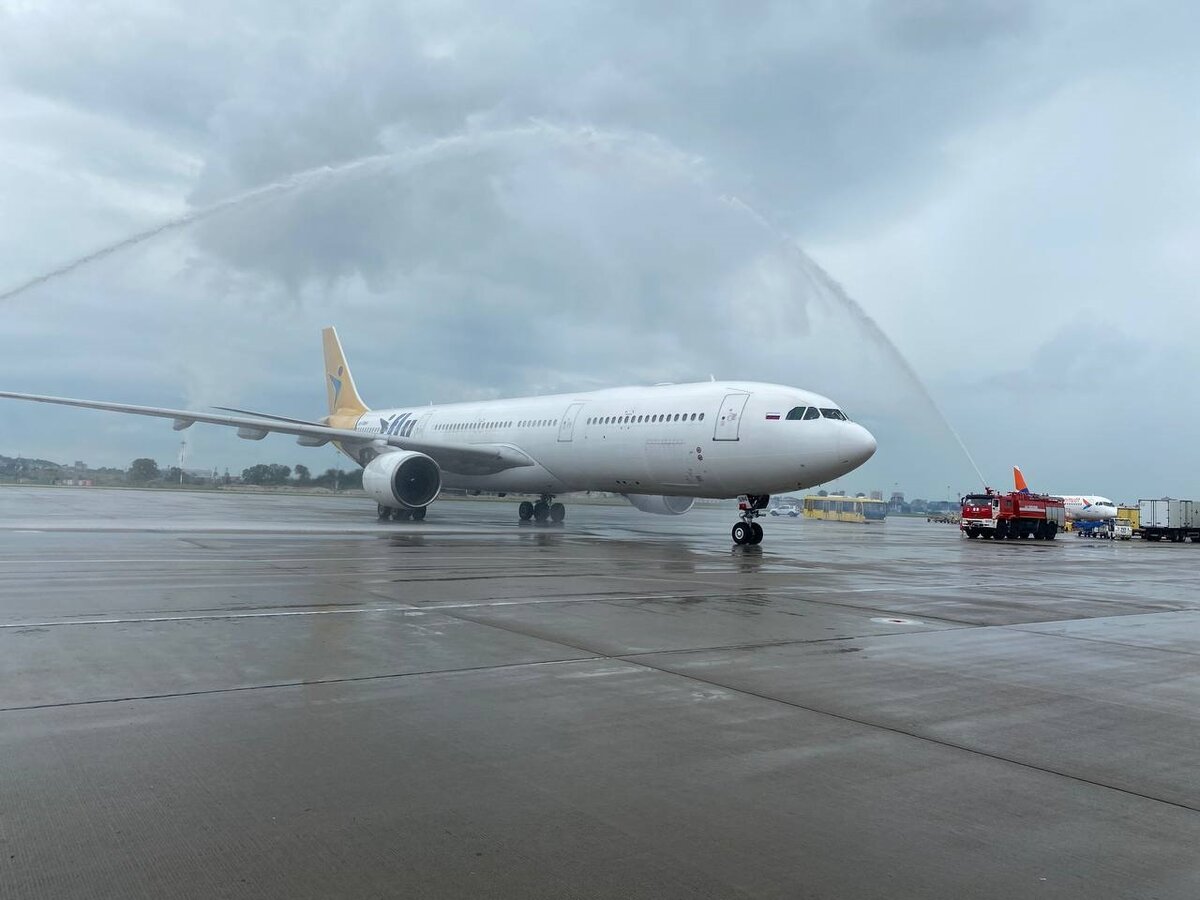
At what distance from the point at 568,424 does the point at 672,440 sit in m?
4.36

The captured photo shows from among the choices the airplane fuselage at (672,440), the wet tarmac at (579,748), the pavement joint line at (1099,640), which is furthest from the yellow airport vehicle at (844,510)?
the wet tarmac at (579,748)

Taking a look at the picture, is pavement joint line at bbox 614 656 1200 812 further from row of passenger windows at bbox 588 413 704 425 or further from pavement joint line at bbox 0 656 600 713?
row of passenger windows at bbox 588 413 704 425

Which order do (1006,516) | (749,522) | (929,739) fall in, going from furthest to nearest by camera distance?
1. (1006,516)
2. (749,522)
3. (929,739)

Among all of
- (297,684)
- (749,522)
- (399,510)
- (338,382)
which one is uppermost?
(338,382)

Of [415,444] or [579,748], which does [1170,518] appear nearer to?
[415,444]

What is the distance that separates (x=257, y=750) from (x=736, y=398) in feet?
59.1

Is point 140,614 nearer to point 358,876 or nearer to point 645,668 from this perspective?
point 645,668

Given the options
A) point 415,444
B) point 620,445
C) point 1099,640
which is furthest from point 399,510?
point 1099,640

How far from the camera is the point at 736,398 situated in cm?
2120

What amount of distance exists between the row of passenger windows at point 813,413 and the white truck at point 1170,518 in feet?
105

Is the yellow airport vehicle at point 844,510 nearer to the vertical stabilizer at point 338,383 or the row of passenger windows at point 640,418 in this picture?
the vertical stabilizer at point 338,383

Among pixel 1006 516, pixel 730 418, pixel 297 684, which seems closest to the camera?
pixel 297 684

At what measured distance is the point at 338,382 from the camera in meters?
39.8

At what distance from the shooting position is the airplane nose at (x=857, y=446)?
63.9ft
